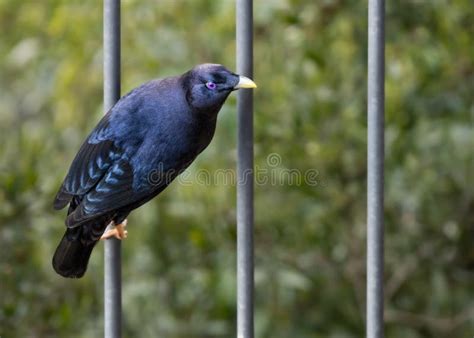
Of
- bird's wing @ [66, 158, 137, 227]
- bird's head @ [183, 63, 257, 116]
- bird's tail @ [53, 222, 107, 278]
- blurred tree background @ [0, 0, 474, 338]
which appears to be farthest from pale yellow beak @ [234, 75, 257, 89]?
blurred tree background @ [0, 0, 474, 338]

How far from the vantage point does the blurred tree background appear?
3.23m

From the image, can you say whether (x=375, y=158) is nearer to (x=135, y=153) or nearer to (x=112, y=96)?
(x=112, y=96)

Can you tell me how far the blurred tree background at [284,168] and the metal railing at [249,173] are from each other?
124 cm

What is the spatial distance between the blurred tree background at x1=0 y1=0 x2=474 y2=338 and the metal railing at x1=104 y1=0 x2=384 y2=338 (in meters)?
1.24

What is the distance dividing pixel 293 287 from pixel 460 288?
0.73 metres

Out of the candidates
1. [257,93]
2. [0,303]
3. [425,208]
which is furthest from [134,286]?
[425,208]

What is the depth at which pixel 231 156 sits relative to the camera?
328 centimetres

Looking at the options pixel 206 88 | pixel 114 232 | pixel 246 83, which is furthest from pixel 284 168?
pixel 246 83

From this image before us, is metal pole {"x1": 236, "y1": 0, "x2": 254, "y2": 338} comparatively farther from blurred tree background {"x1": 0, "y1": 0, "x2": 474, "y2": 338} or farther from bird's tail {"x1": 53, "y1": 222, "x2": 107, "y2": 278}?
blurred tree background {"x1": 0, "y1": 0, "x2": 474, "y2": 338}

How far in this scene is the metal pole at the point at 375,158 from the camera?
173cm

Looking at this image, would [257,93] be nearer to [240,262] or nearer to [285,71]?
[285,71]

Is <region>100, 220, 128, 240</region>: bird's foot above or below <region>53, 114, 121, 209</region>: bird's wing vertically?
below

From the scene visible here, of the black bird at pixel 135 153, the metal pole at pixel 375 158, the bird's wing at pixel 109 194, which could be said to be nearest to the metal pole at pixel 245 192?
the metal pole at pixel 375 158

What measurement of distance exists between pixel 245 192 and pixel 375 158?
23 cm
